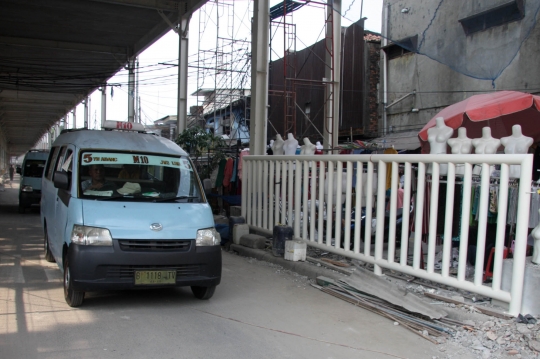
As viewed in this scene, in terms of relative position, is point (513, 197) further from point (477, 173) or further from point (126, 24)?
point (126, 24)

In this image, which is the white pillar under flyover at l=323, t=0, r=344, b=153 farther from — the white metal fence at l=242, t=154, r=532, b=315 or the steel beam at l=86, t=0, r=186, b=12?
the steel beam at l=86, t=0, r=186, b=12

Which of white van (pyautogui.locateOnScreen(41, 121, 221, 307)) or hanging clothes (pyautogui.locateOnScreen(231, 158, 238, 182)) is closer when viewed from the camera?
white van (pyautogui.locateOnScreen(41, 121, 221, 307))

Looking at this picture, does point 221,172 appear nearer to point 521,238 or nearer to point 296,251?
point 296,251

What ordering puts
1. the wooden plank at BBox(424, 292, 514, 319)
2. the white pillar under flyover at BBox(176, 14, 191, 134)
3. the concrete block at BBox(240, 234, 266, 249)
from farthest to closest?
the white pillar under flyover at BBox(176, 14, 191, 134)
the concrete block at BBox(240, 234, 266, 249)
the wooden plank at BBox(424, 292, 514, 319)

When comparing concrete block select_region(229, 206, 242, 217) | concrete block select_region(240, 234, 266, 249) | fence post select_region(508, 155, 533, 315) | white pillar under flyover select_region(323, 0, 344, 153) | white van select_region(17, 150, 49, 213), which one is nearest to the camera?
fence post select_region(508, 155, 533, 315)

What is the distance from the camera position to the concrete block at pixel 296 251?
7980 mm

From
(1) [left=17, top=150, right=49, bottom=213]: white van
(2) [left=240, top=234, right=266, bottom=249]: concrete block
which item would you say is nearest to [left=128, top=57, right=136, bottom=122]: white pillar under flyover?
(1) [left=17, top=150, right=49, bottom=213]: white van

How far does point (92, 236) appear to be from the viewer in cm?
529

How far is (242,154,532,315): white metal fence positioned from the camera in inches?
201

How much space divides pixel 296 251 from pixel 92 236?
3625 millimetres

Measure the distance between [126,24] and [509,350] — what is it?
65.1ft

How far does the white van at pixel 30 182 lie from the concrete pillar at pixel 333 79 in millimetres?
9559

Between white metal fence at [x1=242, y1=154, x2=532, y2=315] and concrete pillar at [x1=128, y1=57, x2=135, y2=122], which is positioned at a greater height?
concrete pillar at [x1=128, y1=57, x2=135, y2=122]

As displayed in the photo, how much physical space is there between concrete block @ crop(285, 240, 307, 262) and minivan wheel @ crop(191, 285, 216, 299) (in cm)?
222
